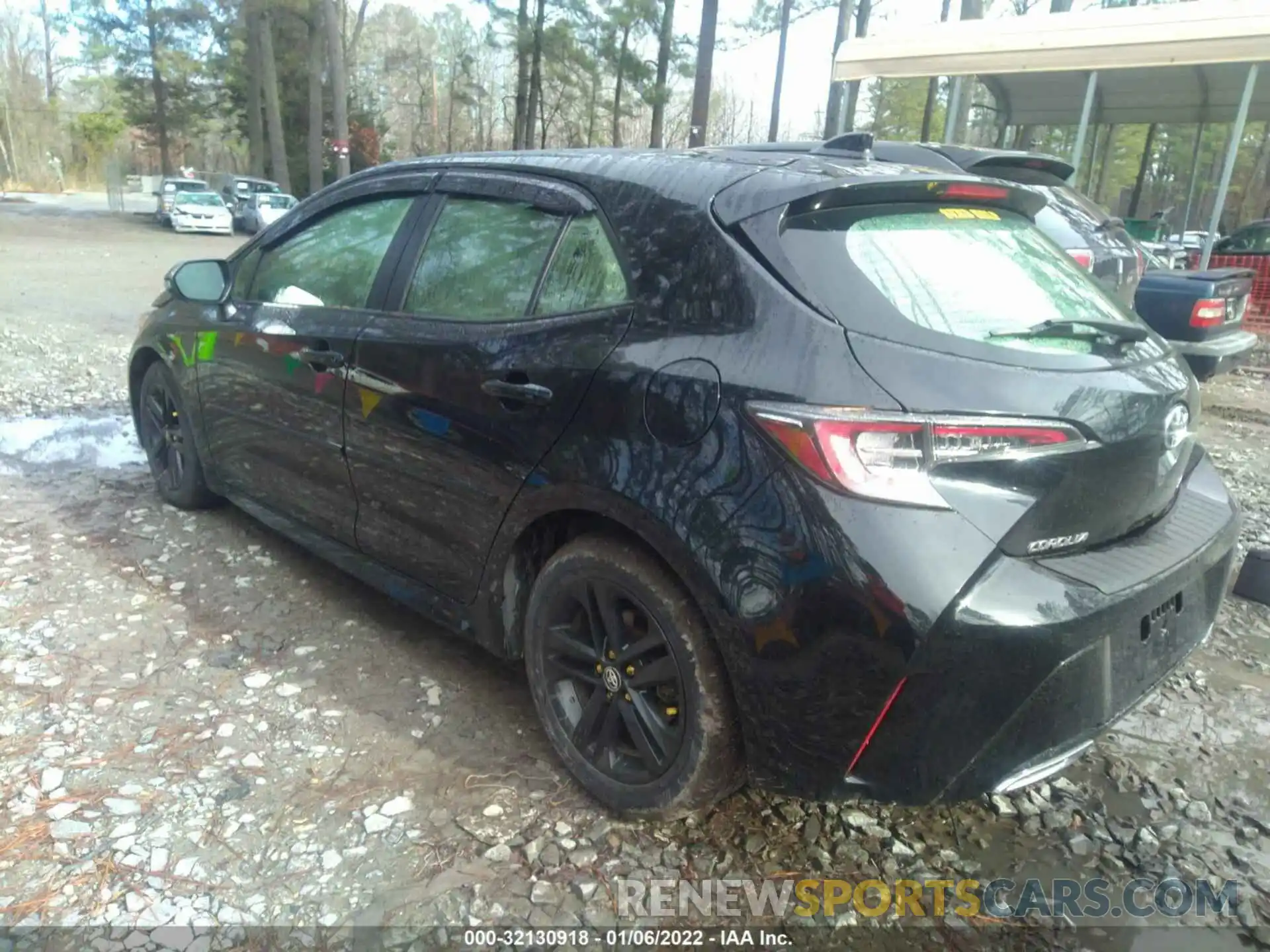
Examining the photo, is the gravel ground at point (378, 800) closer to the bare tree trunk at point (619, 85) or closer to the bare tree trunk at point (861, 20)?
the bare tree trunk at point (861, 20)

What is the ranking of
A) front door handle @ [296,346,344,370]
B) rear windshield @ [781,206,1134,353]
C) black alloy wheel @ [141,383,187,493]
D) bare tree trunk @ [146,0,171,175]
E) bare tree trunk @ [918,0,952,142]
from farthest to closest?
1. bare tree trunk @ [146,0,171,175]
2. bare tree trunk @ [918,0,952,142]
3. black alloy wheel @ [141,383,187,493]
4. front door handle @ [296,346,344,370]
5. rear windshield @ [781,206,1134,353]

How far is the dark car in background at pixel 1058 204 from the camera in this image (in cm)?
635

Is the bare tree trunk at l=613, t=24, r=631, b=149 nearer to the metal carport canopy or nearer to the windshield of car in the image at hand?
the windshield of car

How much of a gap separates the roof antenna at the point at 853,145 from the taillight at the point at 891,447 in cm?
143

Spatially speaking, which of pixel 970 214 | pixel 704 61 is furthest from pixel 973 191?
pixel 704 61

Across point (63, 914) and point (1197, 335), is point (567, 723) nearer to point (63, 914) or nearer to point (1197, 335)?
point (63, 914)

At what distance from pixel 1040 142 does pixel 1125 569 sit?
121 ft

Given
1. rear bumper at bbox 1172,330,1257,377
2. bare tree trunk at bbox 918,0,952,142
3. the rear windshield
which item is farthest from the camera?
bare tree trunk at bbox 918,0,952,142

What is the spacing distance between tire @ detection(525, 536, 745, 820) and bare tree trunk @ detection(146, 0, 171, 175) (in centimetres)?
3949

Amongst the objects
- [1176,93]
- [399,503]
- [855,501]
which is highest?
[1176,93]

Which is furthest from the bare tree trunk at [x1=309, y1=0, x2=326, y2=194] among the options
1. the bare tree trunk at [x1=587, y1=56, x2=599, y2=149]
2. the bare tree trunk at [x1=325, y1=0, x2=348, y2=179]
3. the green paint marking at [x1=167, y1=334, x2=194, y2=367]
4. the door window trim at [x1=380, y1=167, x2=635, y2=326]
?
the door window trim at [x1=380, y1=167, x2=635, y2=326]

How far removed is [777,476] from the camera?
6.51 feet

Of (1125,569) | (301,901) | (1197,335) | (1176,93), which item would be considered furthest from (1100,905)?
(1176,93)

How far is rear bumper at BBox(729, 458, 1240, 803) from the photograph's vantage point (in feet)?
6.24
